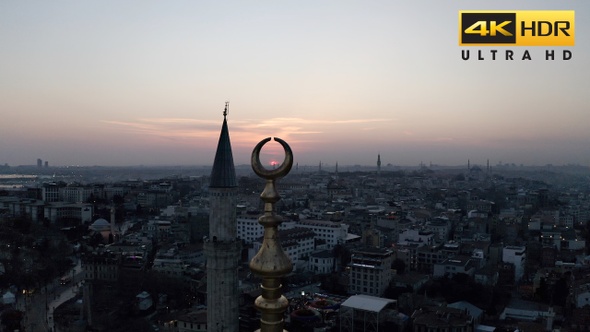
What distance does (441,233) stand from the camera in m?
15.6

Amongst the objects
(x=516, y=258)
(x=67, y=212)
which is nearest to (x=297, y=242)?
(x=516, y=258)

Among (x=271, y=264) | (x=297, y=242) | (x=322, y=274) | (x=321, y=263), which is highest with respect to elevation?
(x=271, y=264)

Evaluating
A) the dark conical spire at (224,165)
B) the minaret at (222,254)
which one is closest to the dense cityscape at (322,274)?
the minaret at (222,254)

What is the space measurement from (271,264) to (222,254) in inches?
191

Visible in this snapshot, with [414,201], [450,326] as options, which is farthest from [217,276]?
[414,201]

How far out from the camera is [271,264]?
38.4 inches

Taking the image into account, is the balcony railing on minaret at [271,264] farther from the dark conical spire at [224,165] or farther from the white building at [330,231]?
the white building at [330,231]

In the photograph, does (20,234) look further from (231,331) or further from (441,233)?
(441,233)

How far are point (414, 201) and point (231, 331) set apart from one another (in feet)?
70.0

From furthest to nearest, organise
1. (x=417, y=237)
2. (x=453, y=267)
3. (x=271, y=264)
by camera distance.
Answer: (x=417, y=237), (x=453, y=267), (x=271, y=264)

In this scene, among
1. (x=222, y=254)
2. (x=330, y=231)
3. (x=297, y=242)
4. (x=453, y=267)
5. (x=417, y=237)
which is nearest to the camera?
(x=222, y=254)

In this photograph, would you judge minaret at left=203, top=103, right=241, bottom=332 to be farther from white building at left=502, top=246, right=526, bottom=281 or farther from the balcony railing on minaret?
white building at left=502, top=246, right=526, bottom=281

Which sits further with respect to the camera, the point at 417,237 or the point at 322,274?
the point at 417,237

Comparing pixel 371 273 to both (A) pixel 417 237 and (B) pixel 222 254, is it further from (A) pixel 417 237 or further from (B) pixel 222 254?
(B) pixel 222 254
